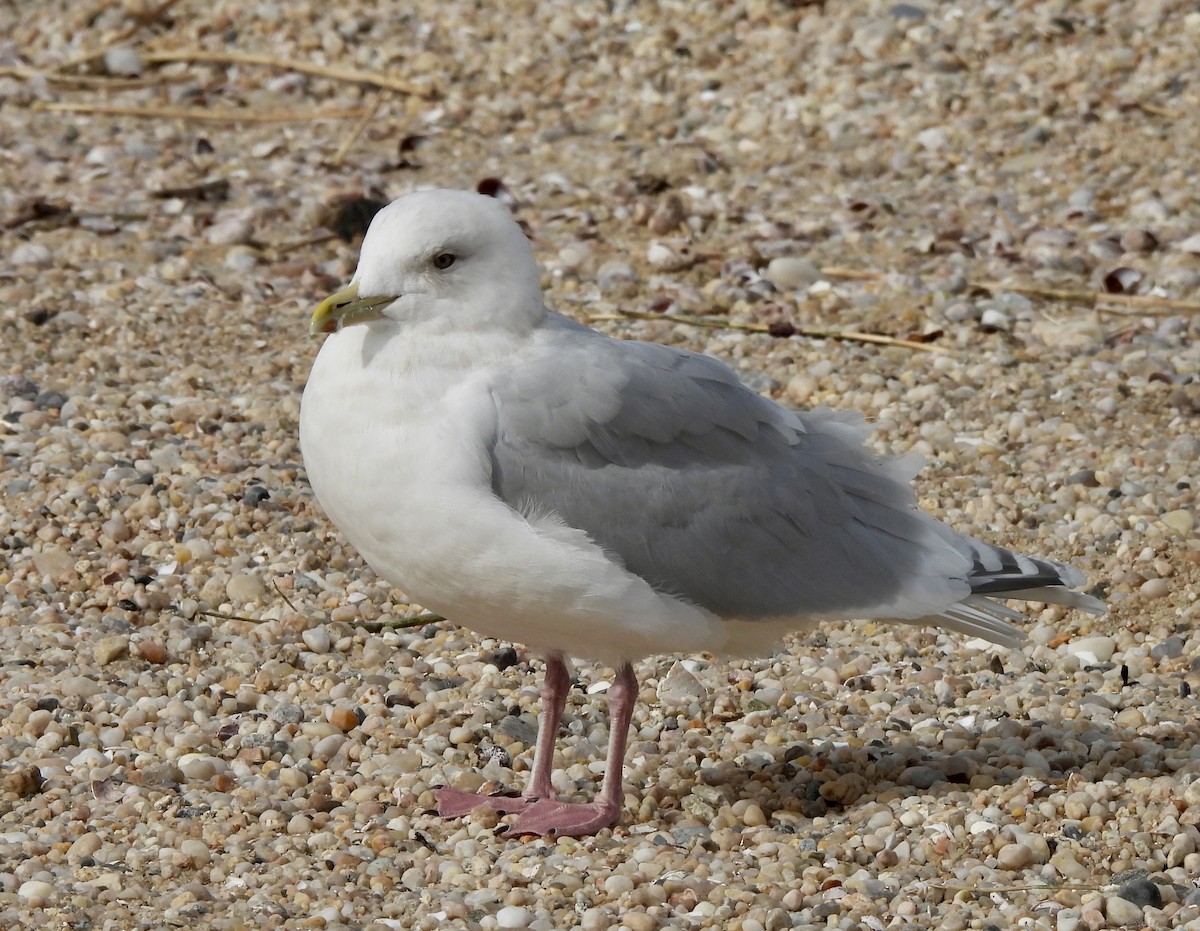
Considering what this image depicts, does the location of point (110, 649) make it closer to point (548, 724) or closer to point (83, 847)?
point (83, 847)

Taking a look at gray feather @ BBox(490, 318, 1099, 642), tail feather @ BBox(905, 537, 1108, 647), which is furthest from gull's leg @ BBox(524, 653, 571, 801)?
tail feather @ BBox(905, 537, 1108, 647)

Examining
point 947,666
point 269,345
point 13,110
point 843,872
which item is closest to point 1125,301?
point 947,666

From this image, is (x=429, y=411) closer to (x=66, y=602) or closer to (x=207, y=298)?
(x=66, y=602)

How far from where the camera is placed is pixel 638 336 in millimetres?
7547

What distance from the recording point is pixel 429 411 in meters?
4.05

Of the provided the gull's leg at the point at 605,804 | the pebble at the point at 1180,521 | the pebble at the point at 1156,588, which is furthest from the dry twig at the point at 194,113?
the gull's leg at the point at 605,804

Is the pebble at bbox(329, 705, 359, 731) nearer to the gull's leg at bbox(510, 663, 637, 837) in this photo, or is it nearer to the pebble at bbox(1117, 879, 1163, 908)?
the gull's leg at bbox(510, 663, 637, 837)

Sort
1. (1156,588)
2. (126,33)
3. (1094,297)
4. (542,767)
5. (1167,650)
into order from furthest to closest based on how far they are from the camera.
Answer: (126,33), (1094,297), (1156,588), (1167,650), (542,767)

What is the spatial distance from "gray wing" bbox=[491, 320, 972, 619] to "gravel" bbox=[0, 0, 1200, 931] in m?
0.57

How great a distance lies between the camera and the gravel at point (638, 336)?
4.22 metres

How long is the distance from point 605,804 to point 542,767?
224mm

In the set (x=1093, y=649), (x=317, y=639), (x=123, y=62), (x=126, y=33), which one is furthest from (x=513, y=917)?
(x=126, y=33)

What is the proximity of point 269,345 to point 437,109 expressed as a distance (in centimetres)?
301

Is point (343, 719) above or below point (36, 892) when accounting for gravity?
below
